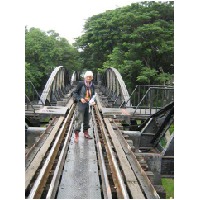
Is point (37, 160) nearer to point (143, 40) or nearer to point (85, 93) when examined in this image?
point (85, 93)

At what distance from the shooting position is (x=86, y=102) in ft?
21.7

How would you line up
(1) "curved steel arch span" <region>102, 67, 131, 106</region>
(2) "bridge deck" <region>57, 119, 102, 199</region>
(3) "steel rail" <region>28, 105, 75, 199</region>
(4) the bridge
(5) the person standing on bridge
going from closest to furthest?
(3) "steel rail" <region>28, 105, 75, 199</region>
(4) the bridge
(2) "bridge deck" <region>57, 119, 102, 199</region>
(5) the person standing on bridge
(1) "curved steel arch span" <region>102, 67, 131, 106</region>

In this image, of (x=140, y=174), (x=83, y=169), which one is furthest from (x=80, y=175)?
(x=140, y=174)

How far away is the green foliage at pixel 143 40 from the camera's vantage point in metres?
19.5

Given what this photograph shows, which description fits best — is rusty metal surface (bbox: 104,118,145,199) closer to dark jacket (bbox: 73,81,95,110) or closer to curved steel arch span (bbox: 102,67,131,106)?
dark jacket (bbox: 73,81,95,110)

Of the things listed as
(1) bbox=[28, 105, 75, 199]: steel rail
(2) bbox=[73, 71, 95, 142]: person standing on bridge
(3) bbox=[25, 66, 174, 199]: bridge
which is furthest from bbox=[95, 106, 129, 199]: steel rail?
(1) bbox=[28, 105, 75, 199]: steel rail

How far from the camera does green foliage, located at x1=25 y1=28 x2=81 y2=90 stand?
24031 millimetres

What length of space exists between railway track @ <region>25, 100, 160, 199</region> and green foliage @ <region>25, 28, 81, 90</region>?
1571 cm

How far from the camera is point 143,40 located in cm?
2055

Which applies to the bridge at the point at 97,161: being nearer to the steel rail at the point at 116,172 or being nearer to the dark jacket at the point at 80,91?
the steel rail at the point at 116,172

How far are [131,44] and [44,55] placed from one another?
7.93m

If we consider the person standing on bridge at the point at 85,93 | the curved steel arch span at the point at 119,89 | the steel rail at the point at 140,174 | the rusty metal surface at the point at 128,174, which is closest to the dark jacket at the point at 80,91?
the person standing on bridge at the point at 85,93

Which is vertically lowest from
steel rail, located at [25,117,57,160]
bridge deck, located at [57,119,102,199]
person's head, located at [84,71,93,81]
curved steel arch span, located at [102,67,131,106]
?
bridge deck, located at [57,119,102,199]
